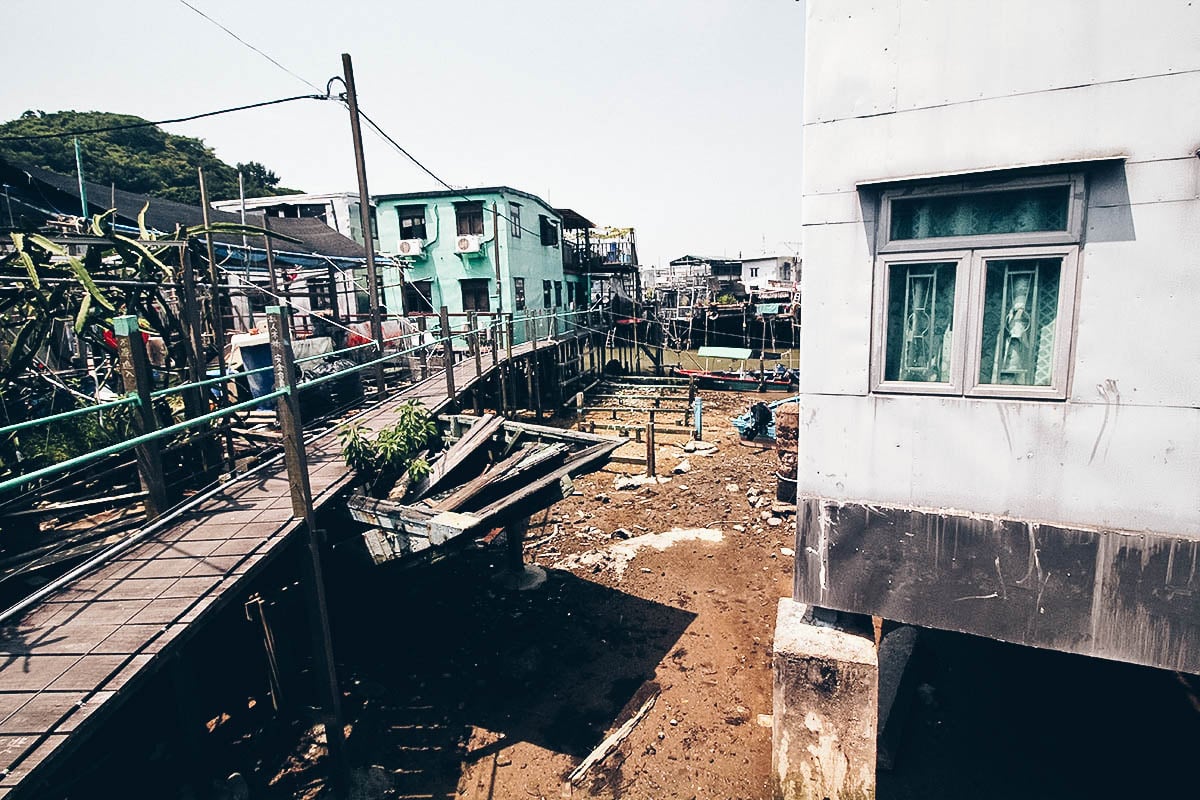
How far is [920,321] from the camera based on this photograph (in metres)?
3.98

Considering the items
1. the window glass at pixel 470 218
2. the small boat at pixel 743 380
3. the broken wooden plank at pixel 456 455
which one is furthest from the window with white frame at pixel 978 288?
the window glass at pixel 470 218

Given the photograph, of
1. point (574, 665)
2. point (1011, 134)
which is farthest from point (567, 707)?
point (1011, 134)

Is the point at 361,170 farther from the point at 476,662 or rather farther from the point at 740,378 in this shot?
the point at 740,378

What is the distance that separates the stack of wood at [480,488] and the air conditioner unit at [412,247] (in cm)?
1944

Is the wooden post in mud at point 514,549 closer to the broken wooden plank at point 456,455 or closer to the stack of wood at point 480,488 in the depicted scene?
the stack of wood at point 480,488

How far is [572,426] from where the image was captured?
59.7ft

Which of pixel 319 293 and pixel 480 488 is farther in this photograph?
pixel 319 293

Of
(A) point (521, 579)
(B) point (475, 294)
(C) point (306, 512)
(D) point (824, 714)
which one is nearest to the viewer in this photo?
(D) point (824, 714)

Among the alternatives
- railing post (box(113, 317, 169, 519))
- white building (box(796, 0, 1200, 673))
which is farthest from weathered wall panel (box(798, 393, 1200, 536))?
railing post (box(113, 317, 169, 519))

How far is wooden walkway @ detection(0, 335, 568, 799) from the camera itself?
286cm

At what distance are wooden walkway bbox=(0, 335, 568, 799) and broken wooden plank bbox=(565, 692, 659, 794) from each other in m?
3.53

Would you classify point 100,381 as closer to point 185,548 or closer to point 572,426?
point 185,548

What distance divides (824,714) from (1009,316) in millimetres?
3226

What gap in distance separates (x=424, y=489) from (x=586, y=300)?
32.6 meters
